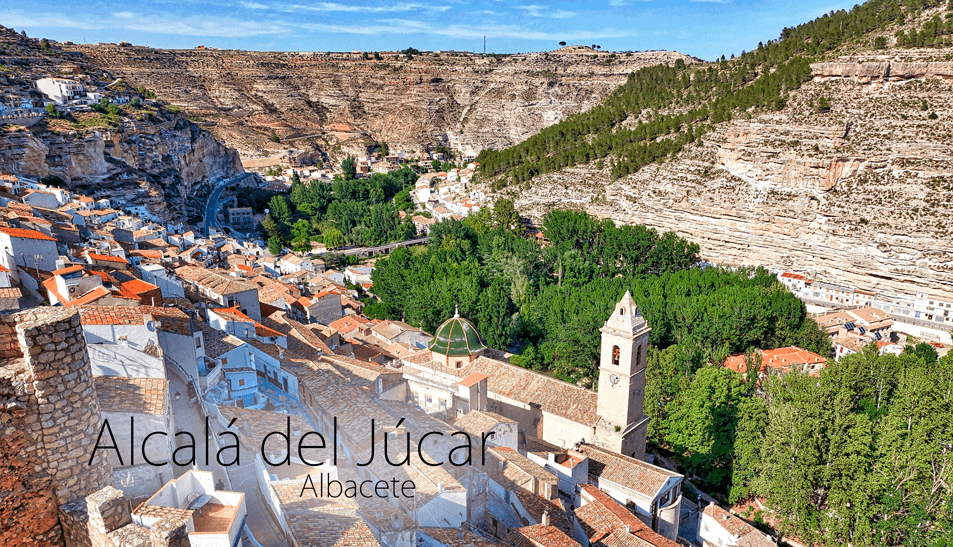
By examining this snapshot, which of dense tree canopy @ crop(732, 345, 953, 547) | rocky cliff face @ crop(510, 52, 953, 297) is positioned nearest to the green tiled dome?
dense tree canopy @ crop(732, 345, 953, 547)

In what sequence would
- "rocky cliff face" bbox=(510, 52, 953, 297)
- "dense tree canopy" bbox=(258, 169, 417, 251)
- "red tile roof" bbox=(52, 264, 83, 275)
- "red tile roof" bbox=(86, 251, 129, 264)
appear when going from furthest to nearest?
1. "dense tree canopy" bbox=(258, 169, 417, 251)
2. "rocky cliff face" bbox=(510, 52, 953, 297)
3. "red tile roof" bbox=(86, 251, 129, 264)
4. "red tile roof" bbox=(52, 264, 83, 275)

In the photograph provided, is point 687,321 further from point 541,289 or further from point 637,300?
point 541,289

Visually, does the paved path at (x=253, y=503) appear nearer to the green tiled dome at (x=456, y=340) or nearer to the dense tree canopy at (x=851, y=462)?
the green tiled dome at (x=456, y=340)

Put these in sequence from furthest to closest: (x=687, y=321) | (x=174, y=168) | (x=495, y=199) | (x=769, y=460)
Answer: (x=174, y=168), (x=495, y=199), (x=687, y=321), (x=769, y=460)

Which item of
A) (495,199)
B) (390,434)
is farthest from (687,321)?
(495,199)

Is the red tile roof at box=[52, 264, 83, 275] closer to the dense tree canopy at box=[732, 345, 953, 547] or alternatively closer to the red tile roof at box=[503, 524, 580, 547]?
the red tile roof at box=[503, 524, 580, 547]
